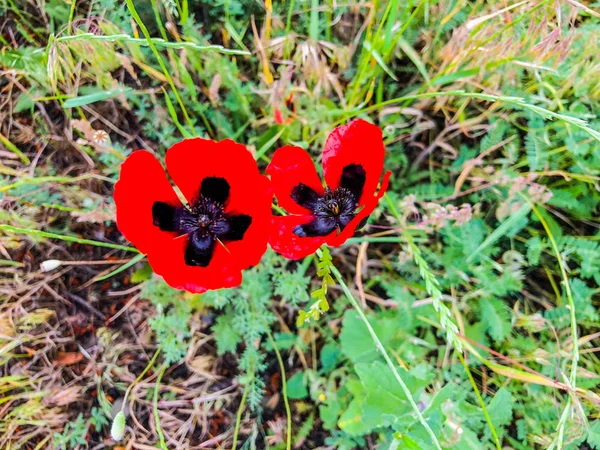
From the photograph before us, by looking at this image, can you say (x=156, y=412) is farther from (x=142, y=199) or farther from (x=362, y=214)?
(x=362, y=214)

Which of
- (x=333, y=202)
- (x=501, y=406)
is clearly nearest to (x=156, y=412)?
(x=333, y=202)

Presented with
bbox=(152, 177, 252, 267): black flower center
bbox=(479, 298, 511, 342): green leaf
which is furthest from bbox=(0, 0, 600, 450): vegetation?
bbox=(152, 177, 252, 267): black flower center

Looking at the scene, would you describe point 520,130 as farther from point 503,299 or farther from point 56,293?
point 56,293

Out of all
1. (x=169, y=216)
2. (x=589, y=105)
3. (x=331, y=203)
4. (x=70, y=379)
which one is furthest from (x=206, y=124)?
(x=589, y=105)

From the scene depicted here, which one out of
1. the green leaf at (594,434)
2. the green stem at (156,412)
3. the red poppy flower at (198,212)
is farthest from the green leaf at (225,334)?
the green leaf at (594,434)

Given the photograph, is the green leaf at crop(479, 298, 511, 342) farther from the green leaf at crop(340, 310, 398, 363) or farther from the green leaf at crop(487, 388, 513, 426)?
the green leaf at crop(340, 310, 398, 363)

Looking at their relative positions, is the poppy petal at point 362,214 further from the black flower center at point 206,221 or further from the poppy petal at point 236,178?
the black flower center at point 206,221
